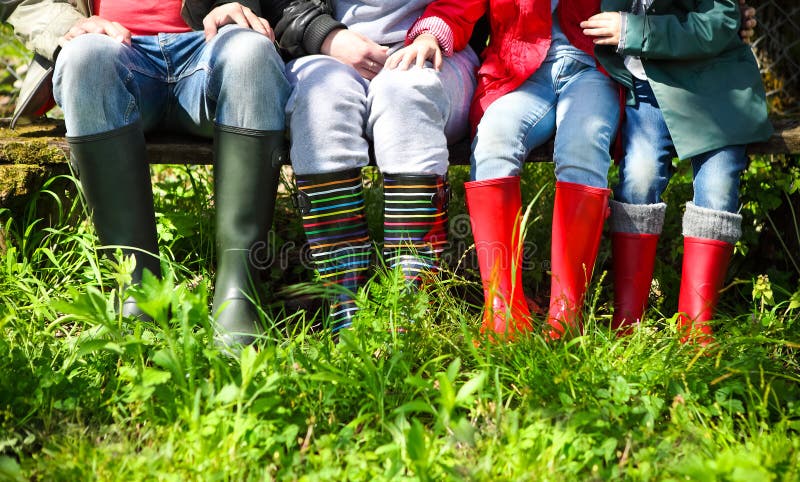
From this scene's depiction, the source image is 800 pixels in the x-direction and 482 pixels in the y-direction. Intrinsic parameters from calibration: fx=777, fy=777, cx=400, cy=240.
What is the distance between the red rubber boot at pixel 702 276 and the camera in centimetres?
204

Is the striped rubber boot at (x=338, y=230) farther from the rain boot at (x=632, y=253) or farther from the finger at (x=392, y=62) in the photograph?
the rain boot at (x=632, y=253)

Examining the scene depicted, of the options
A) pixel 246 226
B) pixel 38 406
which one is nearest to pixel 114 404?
pixel 38 406

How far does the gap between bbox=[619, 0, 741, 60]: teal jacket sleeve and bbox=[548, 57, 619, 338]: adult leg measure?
6.7 inches

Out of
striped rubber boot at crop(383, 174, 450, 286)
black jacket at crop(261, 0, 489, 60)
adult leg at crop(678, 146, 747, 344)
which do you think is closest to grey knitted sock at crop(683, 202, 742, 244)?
adult leg at crop(678, 146, 747, 344)

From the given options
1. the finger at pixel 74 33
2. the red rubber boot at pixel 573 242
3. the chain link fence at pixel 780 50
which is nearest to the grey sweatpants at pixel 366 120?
the red rubber boot at pixel 573 242

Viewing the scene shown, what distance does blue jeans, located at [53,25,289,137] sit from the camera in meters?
1.94

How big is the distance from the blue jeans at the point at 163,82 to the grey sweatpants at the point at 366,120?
0.28 ft

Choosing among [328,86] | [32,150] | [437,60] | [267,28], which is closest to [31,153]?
[32,150]

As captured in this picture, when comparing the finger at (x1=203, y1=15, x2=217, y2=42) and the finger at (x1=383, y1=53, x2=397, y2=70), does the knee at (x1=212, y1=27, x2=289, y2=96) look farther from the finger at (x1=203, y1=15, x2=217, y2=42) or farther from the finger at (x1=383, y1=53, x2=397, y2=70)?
the finger at (x1=383, y1=53, x2=397, y2=70)

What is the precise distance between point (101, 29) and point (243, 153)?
1.80 feet

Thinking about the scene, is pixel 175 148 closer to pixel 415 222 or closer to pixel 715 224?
pixel 415 222

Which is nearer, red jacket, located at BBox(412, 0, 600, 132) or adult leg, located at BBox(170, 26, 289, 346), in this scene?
adult leg, located at BBox(170, 26, 289, 346)

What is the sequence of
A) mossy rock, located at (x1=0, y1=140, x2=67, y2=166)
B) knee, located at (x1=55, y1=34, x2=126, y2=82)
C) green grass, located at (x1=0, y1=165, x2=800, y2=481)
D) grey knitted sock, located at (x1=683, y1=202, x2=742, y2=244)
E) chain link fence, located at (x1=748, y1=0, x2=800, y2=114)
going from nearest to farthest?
1. green grass, located at (x1=0, y1=165, x2=800, y2=481)
2. knee, located at (x1=55, y1=34, x2=126, y2=82)
3. grey knitted sock, located at (x1=683, y1=202, x2=742, y2=244)
4. mossy rock, located at (x1=0, y1=140, x2=67, y2=166)
5. chain link fence, located at (x1=748, y1=0, x2=800, y2=114)

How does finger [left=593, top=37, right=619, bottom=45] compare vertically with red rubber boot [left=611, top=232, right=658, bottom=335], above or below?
above
